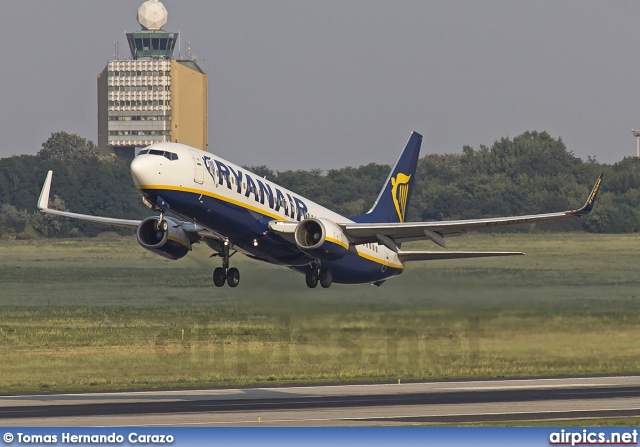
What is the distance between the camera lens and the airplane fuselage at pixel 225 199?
157ft

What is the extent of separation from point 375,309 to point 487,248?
48.9m

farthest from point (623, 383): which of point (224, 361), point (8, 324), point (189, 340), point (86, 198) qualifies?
point (86, 198)

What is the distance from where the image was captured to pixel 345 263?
190ft

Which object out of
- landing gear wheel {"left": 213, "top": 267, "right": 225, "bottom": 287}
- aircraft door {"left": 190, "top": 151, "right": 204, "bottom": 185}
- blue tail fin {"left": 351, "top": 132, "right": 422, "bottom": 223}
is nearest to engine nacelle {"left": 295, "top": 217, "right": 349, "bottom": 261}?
landing gear wheel {"left": 213, "top": 267, "right": 225, "bottom": 287}

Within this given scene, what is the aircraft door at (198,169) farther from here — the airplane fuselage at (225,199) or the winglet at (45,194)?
the winglet at (45,194)

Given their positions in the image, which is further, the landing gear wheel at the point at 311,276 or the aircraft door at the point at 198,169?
the landing gear wheel at the point at 311,276

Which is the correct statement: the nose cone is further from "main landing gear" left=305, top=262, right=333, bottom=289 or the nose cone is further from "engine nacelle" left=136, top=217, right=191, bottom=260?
"main landing gear" left=305, top=262, right=333, bottom=289

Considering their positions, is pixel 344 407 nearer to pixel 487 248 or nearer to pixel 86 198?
pixel 487 248

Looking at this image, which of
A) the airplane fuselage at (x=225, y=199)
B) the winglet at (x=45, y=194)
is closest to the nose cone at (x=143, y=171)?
the airplane fuselage at (x=225, y=199)

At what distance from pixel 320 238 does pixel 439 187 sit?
103 m

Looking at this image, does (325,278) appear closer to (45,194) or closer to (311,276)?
(311,276)

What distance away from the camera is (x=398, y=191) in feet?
224

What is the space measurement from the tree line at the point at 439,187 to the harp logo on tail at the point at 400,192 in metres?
63.4

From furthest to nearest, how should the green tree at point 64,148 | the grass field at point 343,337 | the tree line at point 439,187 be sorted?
the green tree at point 64,148
the tree line at point 439,187
the grass field at point 343,337
